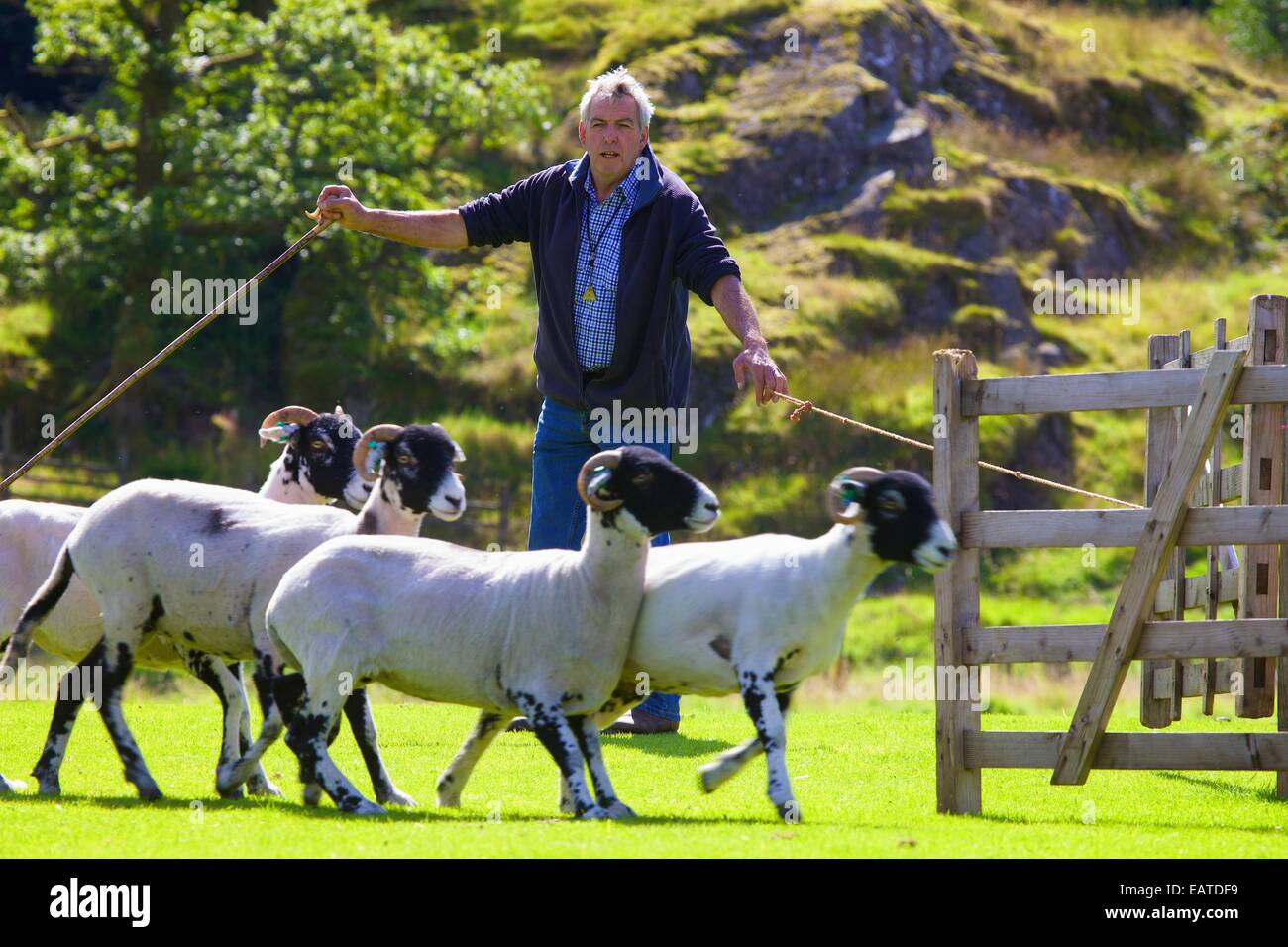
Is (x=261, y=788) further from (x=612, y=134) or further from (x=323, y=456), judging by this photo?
(x=612, y=134)

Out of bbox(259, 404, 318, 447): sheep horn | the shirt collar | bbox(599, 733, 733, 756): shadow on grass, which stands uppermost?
the shirt collar

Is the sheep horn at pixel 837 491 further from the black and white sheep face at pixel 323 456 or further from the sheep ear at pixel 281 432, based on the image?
the sheep ear at pixel 281 432

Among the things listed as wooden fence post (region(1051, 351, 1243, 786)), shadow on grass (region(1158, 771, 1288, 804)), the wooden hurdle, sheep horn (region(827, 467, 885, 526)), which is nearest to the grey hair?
the wooden hurdle

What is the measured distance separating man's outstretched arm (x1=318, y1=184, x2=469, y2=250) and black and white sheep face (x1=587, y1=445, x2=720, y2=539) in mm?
2604

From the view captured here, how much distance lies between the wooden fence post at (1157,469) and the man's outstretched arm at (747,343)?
360 centimetres

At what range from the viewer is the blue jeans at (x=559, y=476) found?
30.3 feet

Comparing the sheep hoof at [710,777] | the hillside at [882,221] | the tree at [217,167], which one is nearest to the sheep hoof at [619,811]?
the sheep hoof at [710,777]

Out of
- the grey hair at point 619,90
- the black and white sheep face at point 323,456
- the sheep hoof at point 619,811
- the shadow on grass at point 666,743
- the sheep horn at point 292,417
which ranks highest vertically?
the grey hair at point 619,90

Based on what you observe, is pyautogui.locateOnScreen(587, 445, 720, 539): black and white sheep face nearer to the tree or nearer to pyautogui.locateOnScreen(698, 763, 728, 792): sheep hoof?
pyautogui.locateOnScreen(698, 763, 728, 792): sheep hoof

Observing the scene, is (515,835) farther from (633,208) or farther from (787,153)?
(787,153)

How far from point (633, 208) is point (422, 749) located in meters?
3.99

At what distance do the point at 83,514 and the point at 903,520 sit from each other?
5.25m

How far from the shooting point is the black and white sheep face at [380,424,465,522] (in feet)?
26.7

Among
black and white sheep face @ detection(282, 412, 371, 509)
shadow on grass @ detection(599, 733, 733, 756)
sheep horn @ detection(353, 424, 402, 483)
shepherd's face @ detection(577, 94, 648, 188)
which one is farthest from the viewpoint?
shadow on grass @ detection(599, 733, 733, 756)
